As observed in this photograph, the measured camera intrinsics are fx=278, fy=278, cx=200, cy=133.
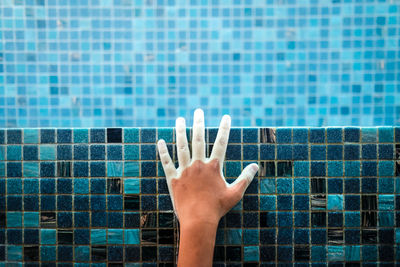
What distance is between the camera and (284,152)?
833mm

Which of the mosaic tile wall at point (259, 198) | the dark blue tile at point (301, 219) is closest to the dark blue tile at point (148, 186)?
the mosaic tile wall at point (259, 198)

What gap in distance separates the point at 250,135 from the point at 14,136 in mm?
719

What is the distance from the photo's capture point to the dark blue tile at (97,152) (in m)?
0.84

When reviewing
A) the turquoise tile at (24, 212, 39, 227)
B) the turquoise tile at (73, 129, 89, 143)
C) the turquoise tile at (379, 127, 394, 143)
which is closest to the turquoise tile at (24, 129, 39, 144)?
the turquoise tile at (73, 129, 89, 143)

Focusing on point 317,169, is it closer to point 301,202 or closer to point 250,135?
point 301,202

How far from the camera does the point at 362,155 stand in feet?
2.74

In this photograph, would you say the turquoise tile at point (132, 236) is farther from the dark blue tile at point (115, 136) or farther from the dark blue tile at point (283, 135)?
the dark blue tile at point (283, 135)

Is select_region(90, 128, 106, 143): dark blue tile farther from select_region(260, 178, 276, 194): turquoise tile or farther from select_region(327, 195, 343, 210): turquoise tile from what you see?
select_region(327, 195, 343, 210): turquoise tile

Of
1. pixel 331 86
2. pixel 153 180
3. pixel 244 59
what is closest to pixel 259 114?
pixel 244 59

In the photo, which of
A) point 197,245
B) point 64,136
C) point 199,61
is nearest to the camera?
point 197,245

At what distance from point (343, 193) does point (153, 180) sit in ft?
1.87

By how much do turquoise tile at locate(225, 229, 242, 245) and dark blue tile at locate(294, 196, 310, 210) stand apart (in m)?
0.19

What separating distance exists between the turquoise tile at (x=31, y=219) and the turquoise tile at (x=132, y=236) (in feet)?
0.90

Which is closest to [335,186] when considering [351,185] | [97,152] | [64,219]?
[351,185]
